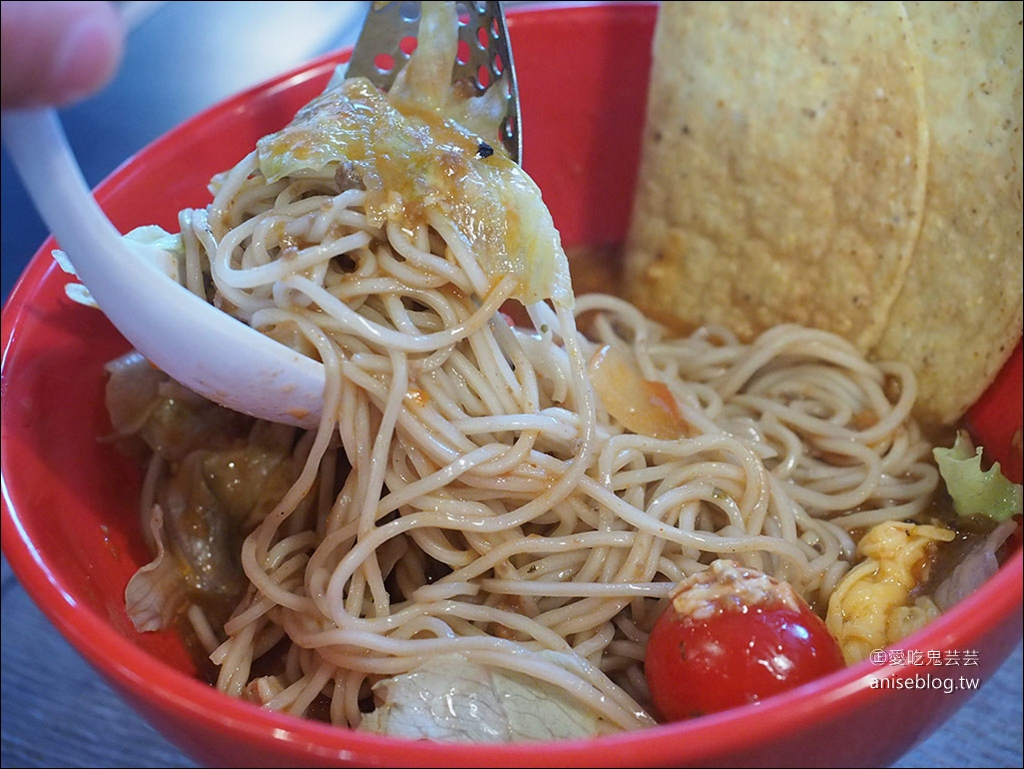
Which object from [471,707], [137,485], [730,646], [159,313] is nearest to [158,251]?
[159,313]

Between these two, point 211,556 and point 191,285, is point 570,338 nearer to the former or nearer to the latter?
point 191,285

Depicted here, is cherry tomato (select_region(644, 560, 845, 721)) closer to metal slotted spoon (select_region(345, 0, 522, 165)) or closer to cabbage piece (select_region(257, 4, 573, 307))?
cabbage piece (select_region(257, 4, 573, 307))

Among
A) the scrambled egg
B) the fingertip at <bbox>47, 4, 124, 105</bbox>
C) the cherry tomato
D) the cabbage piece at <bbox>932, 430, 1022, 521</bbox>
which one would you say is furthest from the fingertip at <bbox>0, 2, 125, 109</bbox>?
the cabbage piece at <bbox>932, 430, 1022, 521</bbox>

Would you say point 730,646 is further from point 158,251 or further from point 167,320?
point 158,251

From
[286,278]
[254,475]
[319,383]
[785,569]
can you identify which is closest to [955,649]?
[785,569]

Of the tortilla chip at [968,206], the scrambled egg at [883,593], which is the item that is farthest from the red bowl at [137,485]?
the scrambled egg at [883,593]
